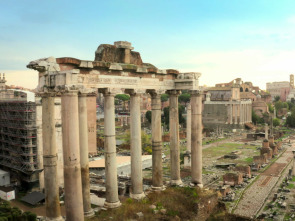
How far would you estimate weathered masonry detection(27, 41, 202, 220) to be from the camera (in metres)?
11.4

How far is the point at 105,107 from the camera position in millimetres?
13938

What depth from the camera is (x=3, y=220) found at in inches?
609

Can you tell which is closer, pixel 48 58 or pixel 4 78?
pixel 48 58

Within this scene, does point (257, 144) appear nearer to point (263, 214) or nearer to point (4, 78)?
point (263, 214)

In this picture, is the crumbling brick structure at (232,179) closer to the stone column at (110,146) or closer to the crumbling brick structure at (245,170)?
the crumbling brick structure at (245,170)

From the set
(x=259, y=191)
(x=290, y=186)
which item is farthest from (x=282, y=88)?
(x=259, y=191)

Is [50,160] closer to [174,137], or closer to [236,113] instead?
[174,137]

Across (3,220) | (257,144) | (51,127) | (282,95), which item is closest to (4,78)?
(3,220)

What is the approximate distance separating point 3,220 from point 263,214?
17080 mm

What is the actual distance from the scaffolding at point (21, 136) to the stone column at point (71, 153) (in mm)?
19269

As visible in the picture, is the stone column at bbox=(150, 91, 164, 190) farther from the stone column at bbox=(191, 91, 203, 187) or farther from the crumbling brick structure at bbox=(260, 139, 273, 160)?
the crumbling brick structure at bbox=(260, 139, 273, 160)

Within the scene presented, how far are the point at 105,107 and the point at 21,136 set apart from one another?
18836 millimetres

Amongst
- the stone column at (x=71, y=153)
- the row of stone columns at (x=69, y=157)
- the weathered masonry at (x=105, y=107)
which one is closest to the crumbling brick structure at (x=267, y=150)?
the weathered masonry at (x=105, y=107)

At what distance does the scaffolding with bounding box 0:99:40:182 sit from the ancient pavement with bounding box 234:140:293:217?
61.9 feet
